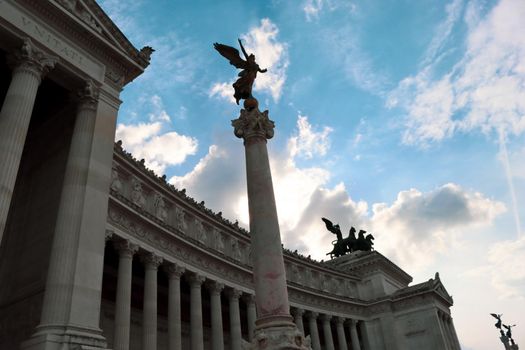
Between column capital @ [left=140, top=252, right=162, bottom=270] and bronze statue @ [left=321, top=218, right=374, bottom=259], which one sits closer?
column capital @ [left=140, top=252, right=162, bottom=270]

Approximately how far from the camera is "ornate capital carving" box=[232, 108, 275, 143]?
22156mm

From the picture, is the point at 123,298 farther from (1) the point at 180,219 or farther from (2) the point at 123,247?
(1) the point at 180,219

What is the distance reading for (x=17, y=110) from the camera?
1773 cm

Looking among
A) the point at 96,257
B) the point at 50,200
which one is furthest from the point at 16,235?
the point at 96,257

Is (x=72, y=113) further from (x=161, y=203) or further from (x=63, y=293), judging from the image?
(x=161, y=203)

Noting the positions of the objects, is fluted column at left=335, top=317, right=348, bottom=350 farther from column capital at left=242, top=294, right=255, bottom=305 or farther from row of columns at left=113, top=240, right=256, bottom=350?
row of columns at left=113, top=240, right=256, bottom=350

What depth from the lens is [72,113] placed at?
73.2 ft

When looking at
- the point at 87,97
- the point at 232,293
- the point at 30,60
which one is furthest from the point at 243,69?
the point at 232,293

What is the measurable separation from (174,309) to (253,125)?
19042 mm

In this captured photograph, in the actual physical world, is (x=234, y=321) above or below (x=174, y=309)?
above

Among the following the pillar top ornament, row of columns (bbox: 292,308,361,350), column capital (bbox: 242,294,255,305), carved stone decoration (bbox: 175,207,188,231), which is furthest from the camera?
row of columns (bbox: 292,308,361,350)

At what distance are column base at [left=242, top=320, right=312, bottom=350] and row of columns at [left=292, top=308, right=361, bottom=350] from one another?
37.0m

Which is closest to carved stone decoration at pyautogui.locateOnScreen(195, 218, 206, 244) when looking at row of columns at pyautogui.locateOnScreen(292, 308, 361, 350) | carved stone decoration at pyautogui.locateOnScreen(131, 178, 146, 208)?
carved stone decoration at pyautogui.locateOnScreen(131, 178, 146, 208)

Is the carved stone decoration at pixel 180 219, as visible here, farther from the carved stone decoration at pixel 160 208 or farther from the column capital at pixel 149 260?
the column capital at pixel 149 260
